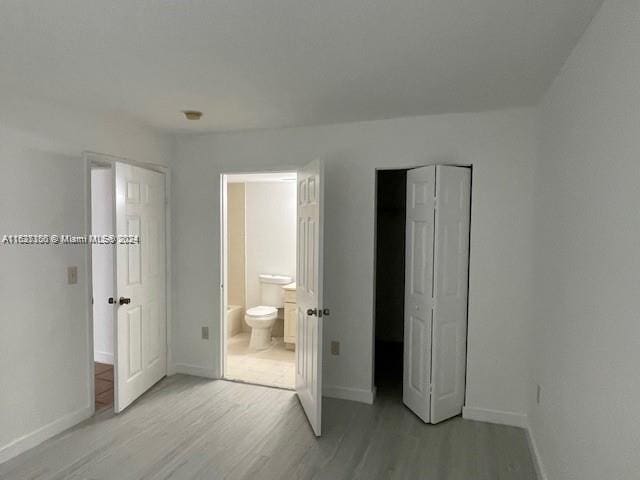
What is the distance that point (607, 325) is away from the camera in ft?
4.74

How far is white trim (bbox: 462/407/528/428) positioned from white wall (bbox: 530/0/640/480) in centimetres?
64

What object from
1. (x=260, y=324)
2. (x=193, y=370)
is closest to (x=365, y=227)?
(x=260, y=324)

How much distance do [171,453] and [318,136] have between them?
102 inches

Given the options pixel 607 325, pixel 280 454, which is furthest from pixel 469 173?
pixel 280 454

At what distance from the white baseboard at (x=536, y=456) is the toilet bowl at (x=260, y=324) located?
2.85m

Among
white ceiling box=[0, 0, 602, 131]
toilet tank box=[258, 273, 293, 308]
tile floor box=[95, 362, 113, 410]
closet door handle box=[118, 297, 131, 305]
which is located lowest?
tile floor box=[95, 362, 113, 410]

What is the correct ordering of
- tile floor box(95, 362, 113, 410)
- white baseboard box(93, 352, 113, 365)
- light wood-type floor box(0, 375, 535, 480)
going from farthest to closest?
1. white baseboard box(93, 352, 113, 365)
2. tile floor box(95, 362, 113, 410)
3. light wood-type floor box(0, 375, 535, 480)

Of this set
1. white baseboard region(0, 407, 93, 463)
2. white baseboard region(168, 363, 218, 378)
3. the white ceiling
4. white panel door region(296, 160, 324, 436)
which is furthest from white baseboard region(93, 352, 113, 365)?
the white ceiling

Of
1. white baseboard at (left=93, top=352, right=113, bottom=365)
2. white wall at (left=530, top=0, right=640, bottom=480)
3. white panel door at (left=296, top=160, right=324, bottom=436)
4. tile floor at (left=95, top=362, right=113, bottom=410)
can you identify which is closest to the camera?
white wall at (left=530, top=0, right=640, bottom=480)

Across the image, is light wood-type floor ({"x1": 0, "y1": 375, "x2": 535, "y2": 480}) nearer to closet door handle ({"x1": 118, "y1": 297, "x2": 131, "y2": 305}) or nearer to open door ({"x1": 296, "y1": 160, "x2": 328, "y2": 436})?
open door ({"x1": 296, "y1": 160, "x2": 328, "y2": 436})

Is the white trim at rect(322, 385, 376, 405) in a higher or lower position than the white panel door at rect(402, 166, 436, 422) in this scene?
lower

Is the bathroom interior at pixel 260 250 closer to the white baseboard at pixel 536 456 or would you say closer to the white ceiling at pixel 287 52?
the white ceiling at pixel 287 52

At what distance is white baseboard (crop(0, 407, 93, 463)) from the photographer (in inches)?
103

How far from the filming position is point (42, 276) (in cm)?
282
